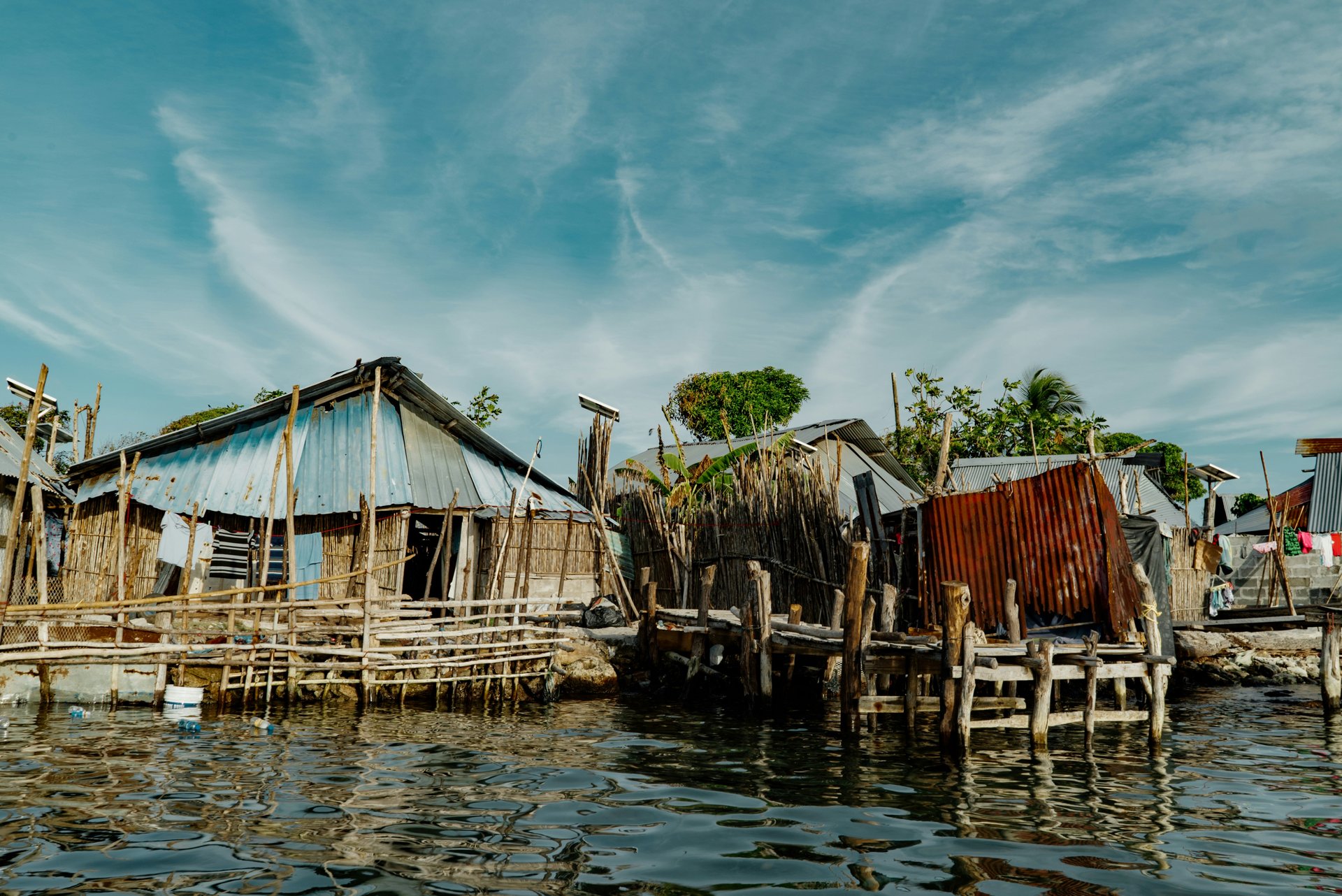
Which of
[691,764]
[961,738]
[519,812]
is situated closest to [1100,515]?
[961,738]

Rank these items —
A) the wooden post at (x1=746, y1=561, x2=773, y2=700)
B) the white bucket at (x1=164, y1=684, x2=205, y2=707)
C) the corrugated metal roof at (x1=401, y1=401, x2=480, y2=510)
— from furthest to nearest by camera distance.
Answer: the corrugated metal roof at (x1=401, y1=401, x2=480, y2=510)
the wooden post at (x1=746, y1=561, x2=773, y2=700)
the white bucket at (x1=164, y1=684, x2=205, y2=707)

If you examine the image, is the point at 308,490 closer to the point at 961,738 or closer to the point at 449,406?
the point at 449,406

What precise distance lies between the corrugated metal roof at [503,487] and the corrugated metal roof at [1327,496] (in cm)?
2032

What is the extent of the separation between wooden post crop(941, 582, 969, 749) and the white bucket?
9.59m

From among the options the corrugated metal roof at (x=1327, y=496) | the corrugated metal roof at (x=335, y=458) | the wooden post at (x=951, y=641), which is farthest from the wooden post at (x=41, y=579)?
the corrugated metal roof at (x=1327, y=496)

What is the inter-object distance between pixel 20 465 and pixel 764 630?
1255 cm

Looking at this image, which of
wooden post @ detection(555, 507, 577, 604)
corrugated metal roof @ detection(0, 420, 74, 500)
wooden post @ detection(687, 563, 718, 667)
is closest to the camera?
corrugated metal roof @ detection(0, 420, 74, 500)

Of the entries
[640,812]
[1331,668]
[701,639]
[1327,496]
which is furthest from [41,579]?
[1327,496]

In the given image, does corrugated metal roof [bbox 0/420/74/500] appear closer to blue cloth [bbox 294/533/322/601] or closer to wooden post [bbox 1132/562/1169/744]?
blue cloth [bbox 294/533/322/601]

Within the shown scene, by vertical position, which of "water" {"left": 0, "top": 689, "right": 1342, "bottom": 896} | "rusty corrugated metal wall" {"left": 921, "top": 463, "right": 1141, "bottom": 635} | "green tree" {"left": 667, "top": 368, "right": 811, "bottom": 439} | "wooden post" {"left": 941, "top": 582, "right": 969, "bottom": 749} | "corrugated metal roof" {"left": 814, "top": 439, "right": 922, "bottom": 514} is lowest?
"water" {"left": 0, "top": 689, "right": 1342, "bottom": 896}

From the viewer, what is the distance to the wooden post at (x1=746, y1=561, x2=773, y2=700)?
545 inches

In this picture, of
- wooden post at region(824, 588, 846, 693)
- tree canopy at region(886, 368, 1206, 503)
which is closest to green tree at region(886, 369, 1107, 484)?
tree canopy at region(886, 368, 1206, 503)

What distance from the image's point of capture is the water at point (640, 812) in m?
5.70

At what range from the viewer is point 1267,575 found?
2380 cm
